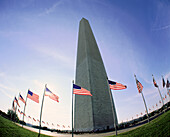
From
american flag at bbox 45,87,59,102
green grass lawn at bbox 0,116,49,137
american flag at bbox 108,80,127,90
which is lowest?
green grass lawn at bbox 0,116,49,137

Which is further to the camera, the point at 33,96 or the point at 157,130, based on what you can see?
the point at 33,96

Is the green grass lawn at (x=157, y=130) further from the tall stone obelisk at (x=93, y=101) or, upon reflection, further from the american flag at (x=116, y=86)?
the tall stone obelisk at (x=93, y=101)

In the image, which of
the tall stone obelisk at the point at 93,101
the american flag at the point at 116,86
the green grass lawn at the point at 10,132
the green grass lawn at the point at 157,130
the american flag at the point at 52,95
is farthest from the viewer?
the tall stone obelisk at the point at 93,101

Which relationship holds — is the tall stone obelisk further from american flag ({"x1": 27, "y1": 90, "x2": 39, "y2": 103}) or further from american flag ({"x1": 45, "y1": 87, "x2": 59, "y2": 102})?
american flag ({"x1": 27, "y1": 90, "x2": 39, "y2": 103})

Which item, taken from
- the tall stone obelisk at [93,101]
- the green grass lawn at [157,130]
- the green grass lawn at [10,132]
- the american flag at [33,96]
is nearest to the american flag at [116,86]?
the green grass lawn at [157,130]

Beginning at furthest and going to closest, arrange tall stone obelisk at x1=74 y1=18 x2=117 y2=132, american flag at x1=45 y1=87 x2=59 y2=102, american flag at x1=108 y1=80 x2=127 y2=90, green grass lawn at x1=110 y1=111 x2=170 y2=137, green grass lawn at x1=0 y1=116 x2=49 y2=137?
tall stone obelisk at x1=74 y1=18 x2=117 y2=132 → american flag at x1=45 y1=87 x2=59 y2=102 → american flag at x1=108 y1=80 x2=127 y2=90 → green grass lawn at x1=0 y1=116 x2=49 y2=137 → green grass lawn at x1=110 y1=111 x2=170 y2=137

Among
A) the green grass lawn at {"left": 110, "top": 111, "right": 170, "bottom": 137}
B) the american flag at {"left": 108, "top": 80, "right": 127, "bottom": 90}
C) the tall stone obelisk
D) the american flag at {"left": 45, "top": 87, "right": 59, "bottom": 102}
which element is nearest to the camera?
the green grass lawn at {"left": 110, "top": 111, "right": 170, "bottom": 137}

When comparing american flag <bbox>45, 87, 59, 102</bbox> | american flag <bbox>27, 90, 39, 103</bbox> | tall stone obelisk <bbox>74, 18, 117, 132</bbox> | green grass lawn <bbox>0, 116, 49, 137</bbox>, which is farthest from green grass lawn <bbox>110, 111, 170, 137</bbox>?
tall stone obelisk <bbox>74, 18, 117, 132</bbox>

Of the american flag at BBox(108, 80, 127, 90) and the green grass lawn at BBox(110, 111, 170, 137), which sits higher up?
the american flag at BBox(108, 80, 127, 90)

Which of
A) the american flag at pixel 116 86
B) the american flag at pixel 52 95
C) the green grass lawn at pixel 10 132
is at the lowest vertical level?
the green grass lawn at pixel 10 132

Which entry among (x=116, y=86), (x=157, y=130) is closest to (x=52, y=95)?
(x=116, y=86)

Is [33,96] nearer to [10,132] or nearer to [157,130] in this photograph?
[10,132]

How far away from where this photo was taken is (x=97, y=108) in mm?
25922

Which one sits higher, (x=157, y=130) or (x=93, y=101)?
(x=93, y=101)
